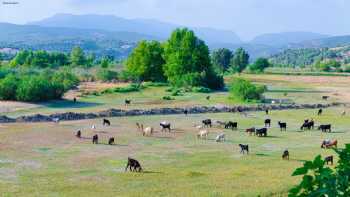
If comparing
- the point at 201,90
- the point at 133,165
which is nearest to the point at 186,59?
the point at 201,90

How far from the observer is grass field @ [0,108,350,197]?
79.2ft

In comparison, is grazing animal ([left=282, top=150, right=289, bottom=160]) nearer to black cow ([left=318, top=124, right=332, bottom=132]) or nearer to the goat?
black cow ([left=318, top=124, right=332, bottom=132])

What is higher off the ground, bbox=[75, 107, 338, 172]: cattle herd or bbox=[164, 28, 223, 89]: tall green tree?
bbox=[164, 28, 223, 89]: tall green tree

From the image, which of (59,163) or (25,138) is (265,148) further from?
(25,138)

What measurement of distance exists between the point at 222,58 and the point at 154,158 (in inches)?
4424

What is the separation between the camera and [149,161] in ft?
101

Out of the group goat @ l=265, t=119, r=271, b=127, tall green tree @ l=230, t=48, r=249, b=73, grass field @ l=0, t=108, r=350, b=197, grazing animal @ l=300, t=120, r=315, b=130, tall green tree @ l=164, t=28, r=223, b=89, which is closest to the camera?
grass field @ l=0, t=108, r=350, b=197

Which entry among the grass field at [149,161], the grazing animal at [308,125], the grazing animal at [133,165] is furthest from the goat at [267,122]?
the grazing animal at [133,165]

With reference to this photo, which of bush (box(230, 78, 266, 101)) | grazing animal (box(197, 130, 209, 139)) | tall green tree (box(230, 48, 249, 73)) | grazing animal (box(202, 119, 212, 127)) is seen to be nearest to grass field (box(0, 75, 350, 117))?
bush (box(230, 78, 266, 101))

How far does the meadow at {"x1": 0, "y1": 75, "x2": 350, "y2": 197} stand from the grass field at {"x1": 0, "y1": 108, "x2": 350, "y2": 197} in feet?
0.14

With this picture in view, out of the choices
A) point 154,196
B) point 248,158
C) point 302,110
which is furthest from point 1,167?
point 302,110

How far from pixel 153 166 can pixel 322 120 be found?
28.2 m

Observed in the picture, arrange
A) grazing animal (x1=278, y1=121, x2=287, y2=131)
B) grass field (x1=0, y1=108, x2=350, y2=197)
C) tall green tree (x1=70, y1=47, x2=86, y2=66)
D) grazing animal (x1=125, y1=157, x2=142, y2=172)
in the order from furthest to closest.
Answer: tall green tree (x1=70, y1=47, x2=86, y2=66), grazing animal (x1=278, y1=121, x2=287, y2=131), grazing animal (x1=125, y1=157, x2=142, y2=172), grass field (x1=0, y1=108, x2=350, y2=197)

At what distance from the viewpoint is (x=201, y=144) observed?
37.3 metres
